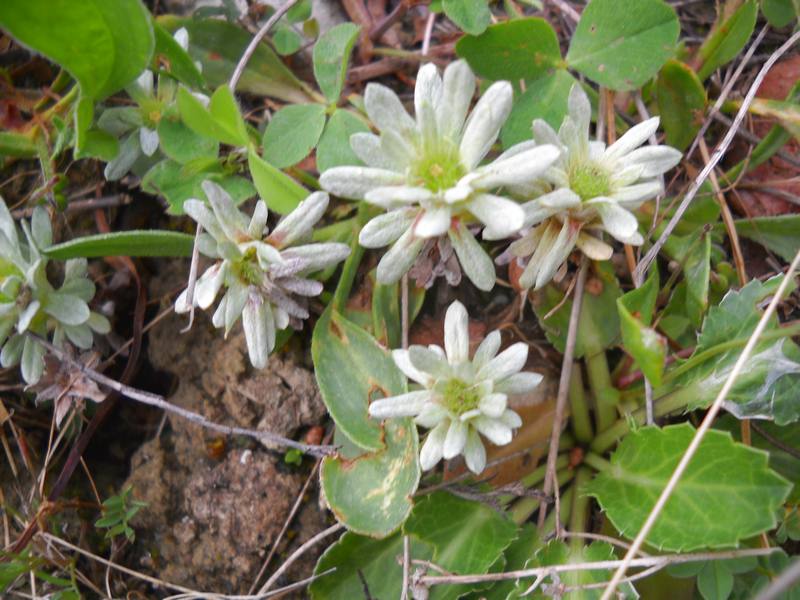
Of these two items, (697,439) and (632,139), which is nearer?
(697,439)

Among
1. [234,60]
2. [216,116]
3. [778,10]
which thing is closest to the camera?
[216,116]

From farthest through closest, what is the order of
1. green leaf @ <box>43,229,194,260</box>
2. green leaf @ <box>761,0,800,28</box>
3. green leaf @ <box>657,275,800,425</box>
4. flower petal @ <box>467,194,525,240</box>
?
1. green leaf @ <box>761,0,800,28</box>
2. green leaf @ <box>43,229,194,260</box>
3. green leaf @ <box>657,275,800,425</box>
4. flower petal @ <box>467,194,525,240</box>

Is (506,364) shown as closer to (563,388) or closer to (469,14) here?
(563,388)

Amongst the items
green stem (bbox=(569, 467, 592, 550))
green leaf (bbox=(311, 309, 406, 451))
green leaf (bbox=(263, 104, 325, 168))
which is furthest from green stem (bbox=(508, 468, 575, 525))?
green leaf (bbox=(263, 104, 325, 168))

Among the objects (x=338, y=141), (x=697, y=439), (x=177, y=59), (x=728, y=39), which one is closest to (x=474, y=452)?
(x=697, y=439)

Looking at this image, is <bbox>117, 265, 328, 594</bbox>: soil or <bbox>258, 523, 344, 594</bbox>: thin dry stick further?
<bbox>117, 265, 328, 594</bbox>: soil

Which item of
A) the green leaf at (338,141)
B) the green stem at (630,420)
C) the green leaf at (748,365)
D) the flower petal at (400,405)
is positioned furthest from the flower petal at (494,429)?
the green leaf at (338,141)

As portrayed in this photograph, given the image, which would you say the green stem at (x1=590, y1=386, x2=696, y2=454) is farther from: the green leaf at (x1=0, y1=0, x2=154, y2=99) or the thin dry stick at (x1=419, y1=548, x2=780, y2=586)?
the green leaf at (x1=0, y1=0, x2=154, y2=99)
